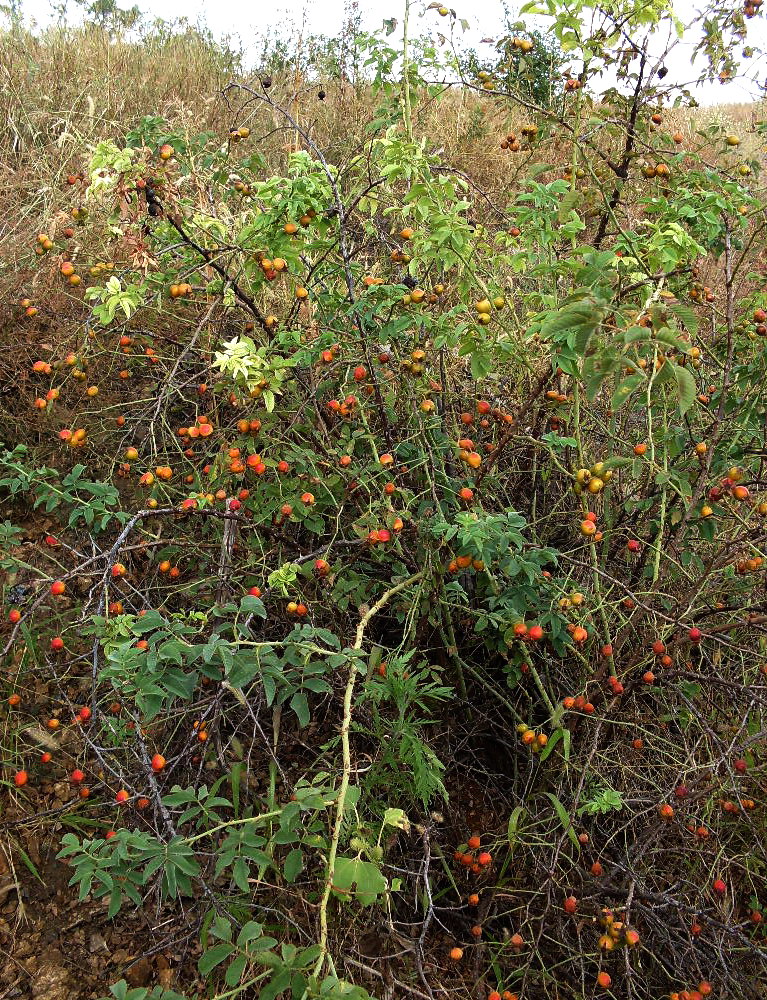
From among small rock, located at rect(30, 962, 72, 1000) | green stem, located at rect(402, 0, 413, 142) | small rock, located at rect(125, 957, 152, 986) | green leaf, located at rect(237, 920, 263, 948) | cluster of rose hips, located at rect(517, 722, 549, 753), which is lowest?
small rock, located at rect(125, 957, 152, 986)

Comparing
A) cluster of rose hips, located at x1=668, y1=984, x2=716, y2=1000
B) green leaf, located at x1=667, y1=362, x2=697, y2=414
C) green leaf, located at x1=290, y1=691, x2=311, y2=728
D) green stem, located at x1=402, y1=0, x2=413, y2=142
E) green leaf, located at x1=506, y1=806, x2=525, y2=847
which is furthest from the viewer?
green stem, located at x1=402, y1=0, x2=413, y2=142

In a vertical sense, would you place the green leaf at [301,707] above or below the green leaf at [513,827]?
above

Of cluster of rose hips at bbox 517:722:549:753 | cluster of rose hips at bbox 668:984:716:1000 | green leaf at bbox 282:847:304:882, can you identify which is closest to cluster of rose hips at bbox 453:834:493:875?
cluster of rose hips at bbox 517:722:549:753

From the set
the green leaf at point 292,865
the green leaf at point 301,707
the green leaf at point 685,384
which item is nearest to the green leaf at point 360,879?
the green leaf at point 292,865

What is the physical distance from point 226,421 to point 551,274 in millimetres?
1222

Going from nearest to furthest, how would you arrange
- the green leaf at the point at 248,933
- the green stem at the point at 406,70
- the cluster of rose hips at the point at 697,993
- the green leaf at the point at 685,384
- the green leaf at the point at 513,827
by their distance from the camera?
the green leaf at the point at 248,933, the green leaf at the point at 685,384, the cluster of rose hips at the point at 697,993, the green leaf at the point at 513,827, the green stem at the point at 406,70

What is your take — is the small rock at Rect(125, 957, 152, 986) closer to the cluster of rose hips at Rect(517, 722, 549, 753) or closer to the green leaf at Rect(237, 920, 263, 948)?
the green leaf at Rect(237, 920, 263, 948)

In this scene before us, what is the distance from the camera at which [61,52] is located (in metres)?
4.98

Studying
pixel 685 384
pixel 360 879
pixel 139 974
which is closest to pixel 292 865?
pixel 360 879

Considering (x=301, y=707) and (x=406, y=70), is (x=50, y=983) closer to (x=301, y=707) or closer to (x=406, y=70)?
Answer: (x=301, y=707)

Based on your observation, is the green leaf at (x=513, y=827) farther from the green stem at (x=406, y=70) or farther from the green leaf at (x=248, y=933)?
the green stem at (x=406, y=70)

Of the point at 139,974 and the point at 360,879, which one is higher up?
the point at 360,879

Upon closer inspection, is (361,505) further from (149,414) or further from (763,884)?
(763,884)

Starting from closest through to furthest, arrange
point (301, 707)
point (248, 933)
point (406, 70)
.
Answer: point (248, 933) < point (301, 707) < point (406, 70)
